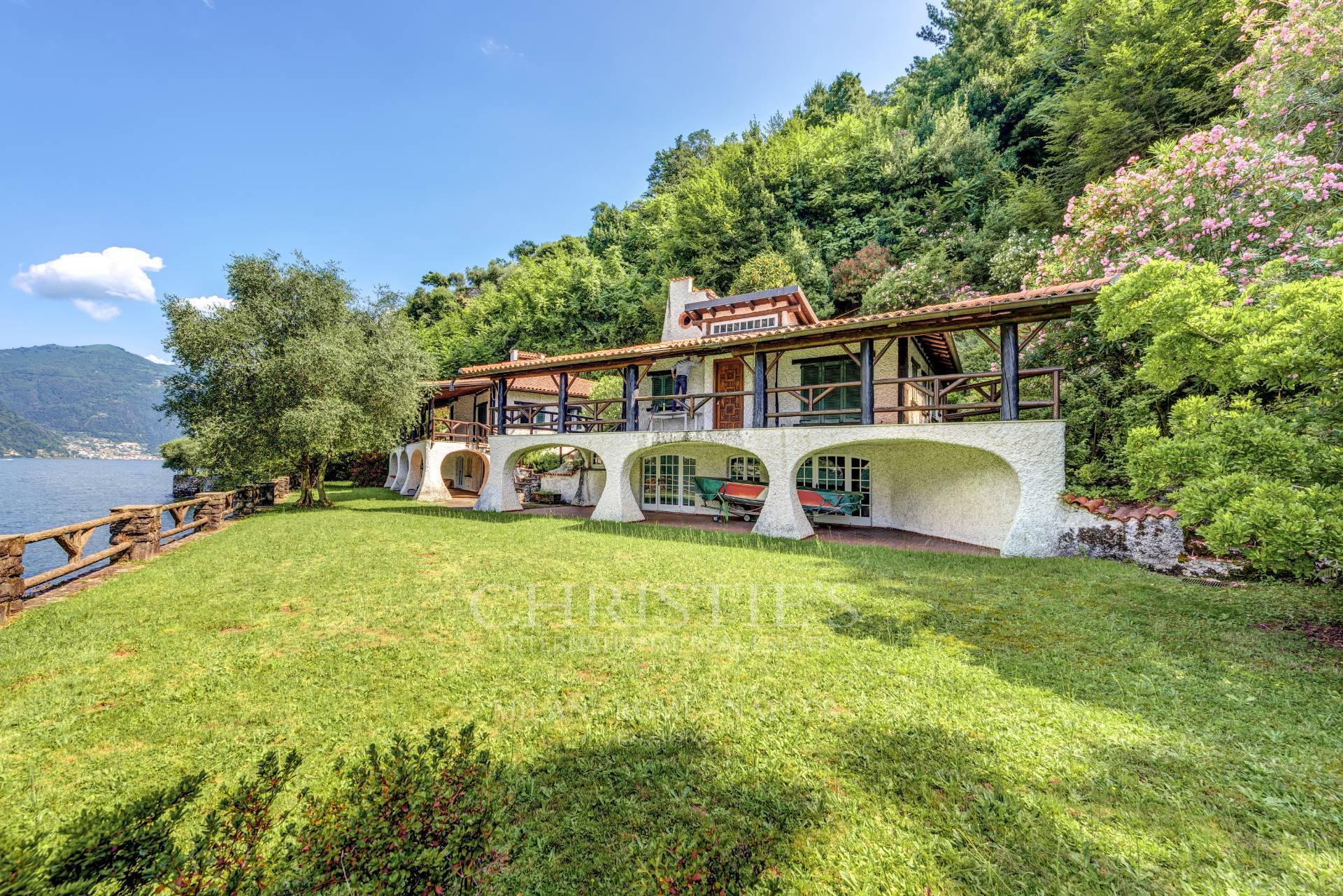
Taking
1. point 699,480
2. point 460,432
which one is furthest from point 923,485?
point 460,432

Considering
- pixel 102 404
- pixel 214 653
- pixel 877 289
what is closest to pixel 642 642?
pixel 214 653

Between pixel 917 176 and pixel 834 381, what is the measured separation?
18741mm

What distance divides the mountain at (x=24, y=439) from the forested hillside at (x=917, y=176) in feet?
421

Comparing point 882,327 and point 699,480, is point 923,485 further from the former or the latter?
point 699,480

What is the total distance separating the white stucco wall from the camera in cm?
831

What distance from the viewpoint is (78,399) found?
13700cm

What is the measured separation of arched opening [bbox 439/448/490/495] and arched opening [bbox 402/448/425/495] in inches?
38.2

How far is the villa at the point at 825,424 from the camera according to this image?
865 centimetres

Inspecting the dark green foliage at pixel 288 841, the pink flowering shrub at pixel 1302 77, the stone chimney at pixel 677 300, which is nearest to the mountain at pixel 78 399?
the stone chimney at pixel 677 300

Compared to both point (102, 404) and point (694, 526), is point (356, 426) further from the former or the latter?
point (102, 404)

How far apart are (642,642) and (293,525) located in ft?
40.3

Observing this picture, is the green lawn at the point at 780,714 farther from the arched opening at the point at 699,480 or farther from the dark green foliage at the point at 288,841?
the arched opening at the point at 699,480

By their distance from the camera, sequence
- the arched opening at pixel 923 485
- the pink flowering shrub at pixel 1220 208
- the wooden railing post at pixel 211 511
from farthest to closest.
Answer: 1. the wooden railing post at pixel 211 511
2. the arched opening at pixel 923 485
3. the pink flowering shrub at pixel 1220 208

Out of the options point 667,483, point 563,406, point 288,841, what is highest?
point 563,406
